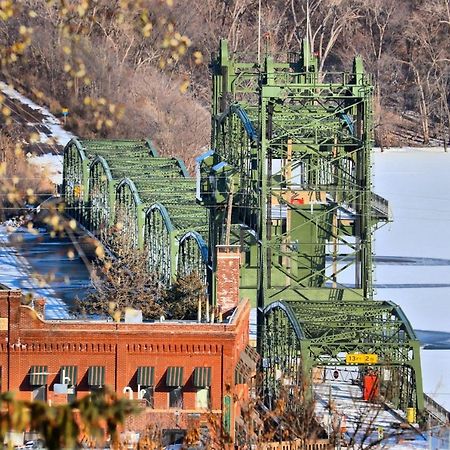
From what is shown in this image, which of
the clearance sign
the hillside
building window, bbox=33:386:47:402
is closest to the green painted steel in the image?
building window, bbox=33:386:47:402

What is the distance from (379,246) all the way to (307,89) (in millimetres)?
25537

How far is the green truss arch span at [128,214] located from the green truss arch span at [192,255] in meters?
3.17

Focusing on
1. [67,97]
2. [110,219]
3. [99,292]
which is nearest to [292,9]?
[67,97]

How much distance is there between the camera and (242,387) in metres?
33.1

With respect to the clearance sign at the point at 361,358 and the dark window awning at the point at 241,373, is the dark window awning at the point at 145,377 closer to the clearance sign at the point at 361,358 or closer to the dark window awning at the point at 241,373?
the dark window awning at the point at 241,373

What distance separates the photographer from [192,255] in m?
46.1

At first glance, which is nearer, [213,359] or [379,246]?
[213,359]

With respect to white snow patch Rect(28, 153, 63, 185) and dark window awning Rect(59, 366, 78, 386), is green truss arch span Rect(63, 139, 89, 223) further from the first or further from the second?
dark window awning Rect(59, 366, 78, 386)

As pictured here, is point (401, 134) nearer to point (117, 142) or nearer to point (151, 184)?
point (117, 142)

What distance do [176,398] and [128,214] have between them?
76.0ft

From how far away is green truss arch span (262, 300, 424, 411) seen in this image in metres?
31.5

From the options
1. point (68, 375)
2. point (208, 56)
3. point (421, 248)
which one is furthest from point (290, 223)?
point (208, 56)

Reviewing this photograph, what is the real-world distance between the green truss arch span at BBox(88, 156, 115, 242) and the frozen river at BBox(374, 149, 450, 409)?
8.29 meters

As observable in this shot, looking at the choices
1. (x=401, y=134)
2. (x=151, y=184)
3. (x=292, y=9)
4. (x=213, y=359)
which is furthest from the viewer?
(x=292, y=9)
